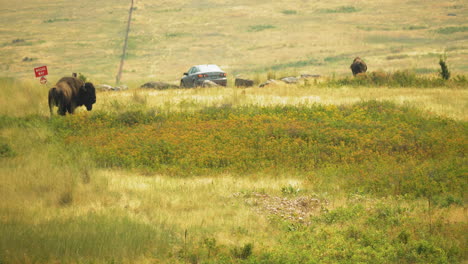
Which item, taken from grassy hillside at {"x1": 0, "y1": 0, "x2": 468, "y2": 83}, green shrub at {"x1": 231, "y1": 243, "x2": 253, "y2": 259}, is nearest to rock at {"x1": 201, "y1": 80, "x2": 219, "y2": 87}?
grassy hillside at {"x1": 0, "y1": 0, "x2": 468, "y2": 83}

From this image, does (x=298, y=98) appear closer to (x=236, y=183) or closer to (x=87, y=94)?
(x=87, y=94)

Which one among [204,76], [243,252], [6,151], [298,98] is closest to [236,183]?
[243,252]

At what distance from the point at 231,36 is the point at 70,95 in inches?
2352

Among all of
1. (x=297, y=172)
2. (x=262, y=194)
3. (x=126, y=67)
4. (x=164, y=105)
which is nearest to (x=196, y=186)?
(x=262, y=194)

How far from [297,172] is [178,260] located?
5.97m

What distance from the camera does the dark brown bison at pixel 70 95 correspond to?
20.2 m

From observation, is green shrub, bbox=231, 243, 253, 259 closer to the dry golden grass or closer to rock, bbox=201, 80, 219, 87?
the dry golden grass

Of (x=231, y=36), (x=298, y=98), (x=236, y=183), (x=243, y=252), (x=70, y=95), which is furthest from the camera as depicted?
(x=231, y=36)

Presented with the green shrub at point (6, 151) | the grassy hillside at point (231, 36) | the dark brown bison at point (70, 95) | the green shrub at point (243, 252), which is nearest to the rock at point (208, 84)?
the dark brown bison at point (70, 95)

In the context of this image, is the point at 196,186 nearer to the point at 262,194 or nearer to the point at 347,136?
the point at 262,194

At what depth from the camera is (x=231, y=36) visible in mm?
79000

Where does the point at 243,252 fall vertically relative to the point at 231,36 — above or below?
above

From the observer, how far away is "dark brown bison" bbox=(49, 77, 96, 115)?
796 inches

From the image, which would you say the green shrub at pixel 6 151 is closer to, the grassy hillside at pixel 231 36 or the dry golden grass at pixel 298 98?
the dry golden grass at pixel 298 98
